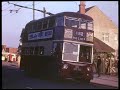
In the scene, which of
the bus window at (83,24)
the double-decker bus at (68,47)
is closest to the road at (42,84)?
the double-decker bus at (68,47)

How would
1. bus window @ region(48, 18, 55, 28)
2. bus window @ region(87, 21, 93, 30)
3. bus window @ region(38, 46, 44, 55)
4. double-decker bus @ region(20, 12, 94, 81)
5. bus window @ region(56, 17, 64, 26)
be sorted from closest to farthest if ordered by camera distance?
double-decker bus @ region(20, 12, 94, 81), bus window @ region(56, 17, 64, 26), bus window @ region(87, 21, 93, 30), bus window @ region(48, 18, 55, 28), bus window @ region(38, 46, 44, 55)

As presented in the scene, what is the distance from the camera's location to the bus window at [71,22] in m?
21.9

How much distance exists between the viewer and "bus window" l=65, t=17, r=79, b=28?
21.9 metres

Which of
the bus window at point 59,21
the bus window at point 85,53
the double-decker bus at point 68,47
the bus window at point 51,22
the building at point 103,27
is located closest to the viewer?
the double-decker bus at point 68,47

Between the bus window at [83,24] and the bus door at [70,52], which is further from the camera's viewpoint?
the bus window at [83,24]

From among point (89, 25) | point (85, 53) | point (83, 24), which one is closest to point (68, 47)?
point (85, 53)

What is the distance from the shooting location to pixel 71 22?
22.2 m

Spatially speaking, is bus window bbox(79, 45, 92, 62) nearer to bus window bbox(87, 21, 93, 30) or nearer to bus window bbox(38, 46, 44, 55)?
bus window bbox(87, 21, 93, 30)

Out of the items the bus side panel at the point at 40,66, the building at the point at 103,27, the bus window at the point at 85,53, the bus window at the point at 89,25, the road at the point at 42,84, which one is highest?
the building at the point at 103,27

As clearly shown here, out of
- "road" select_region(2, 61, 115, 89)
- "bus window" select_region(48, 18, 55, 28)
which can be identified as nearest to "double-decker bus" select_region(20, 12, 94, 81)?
"bus window" select_region(48, 18, 55, 28)

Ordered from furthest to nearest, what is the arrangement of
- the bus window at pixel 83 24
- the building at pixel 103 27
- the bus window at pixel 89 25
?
the building at pixel 103 27, the bus window at pixel 89 25, the bus window at pixel 83 24

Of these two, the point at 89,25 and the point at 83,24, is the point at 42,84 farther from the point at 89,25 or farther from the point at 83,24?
the point at 89,25

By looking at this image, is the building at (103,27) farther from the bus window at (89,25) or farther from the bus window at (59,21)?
the bus window at (59,21)

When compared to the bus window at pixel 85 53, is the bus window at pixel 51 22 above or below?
above
